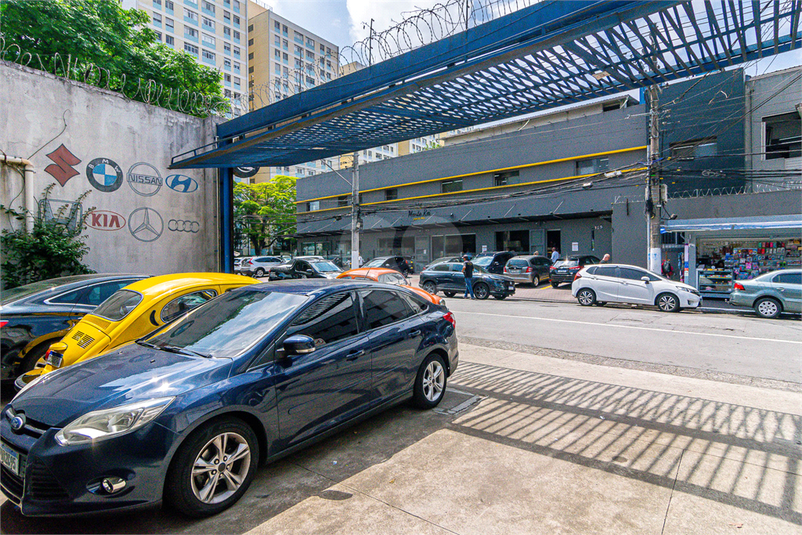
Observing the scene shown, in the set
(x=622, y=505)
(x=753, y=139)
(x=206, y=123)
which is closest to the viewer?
(x=622, y=505)

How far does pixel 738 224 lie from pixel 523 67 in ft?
45.2

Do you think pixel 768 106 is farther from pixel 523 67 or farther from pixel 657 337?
pixel 523 67

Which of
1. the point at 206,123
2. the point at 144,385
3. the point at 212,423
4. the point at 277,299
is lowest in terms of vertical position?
the point at 212,423

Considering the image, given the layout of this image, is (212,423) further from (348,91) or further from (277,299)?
(348,91)

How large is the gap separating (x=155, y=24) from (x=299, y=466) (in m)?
62.8

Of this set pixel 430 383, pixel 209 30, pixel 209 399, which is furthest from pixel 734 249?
pixel 209 30

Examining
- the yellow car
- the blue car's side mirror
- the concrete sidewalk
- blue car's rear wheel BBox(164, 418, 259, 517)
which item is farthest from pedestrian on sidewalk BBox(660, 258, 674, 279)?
blue car's rear wheel BBox(164, 418, 259, 517)

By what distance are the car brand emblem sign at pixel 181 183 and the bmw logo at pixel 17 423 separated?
1121cm

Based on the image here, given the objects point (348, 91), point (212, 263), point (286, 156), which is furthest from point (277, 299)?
point (212, 263)

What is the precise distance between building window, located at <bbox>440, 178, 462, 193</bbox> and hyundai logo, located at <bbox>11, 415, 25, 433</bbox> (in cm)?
3046

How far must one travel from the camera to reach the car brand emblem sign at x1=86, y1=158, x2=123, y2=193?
36.4 ft

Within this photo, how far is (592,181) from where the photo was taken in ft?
68.2

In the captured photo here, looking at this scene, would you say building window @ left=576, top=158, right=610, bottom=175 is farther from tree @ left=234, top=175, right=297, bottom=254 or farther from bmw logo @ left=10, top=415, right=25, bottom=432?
bmw logo @ left=10, top=415, right=25, bottom=432

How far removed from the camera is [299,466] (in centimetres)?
361
